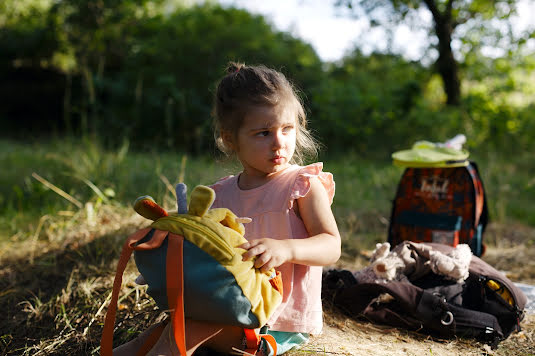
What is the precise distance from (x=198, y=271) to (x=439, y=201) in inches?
90.7

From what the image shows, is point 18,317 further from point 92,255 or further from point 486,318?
point 486,318

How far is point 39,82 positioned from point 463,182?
10.5 meters

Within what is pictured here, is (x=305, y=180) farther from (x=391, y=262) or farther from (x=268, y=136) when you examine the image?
(x=391, y=262)

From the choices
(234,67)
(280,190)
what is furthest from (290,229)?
(234,67)

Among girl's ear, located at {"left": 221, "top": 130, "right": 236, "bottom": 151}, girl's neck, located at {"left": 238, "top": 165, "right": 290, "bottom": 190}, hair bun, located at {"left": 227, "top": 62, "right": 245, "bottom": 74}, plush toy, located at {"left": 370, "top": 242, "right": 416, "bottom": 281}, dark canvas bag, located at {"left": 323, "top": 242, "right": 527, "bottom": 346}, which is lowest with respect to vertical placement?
dark canvas bag, located at {"left": 323, "top": 242, "right": 527, "bottom": 346}

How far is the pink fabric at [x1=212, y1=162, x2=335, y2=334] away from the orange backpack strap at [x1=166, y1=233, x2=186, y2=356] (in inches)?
17.8

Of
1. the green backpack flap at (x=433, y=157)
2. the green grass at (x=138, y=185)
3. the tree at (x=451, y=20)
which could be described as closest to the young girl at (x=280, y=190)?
the green grass at (x=138, y=185)

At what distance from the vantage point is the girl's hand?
1585mm

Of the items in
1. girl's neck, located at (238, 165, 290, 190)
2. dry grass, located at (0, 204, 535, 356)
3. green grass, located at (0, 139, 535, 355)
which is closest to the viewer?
girl's neck, located at (238, 165, 290, 190)

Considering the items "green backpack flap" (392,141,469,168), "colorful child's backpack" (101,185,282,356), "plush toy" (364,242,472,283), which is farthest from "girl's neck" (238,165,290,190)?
"green backpack flap" (392,141,469,168)

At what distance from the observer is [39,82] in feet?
37.0

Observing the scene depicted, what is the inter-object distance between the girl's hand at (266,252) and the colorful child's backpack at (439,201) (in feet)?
6.40

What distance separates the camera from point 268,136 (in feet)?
6.26

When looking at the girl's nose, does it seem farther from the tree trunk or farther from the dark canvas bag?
the tree trunk
